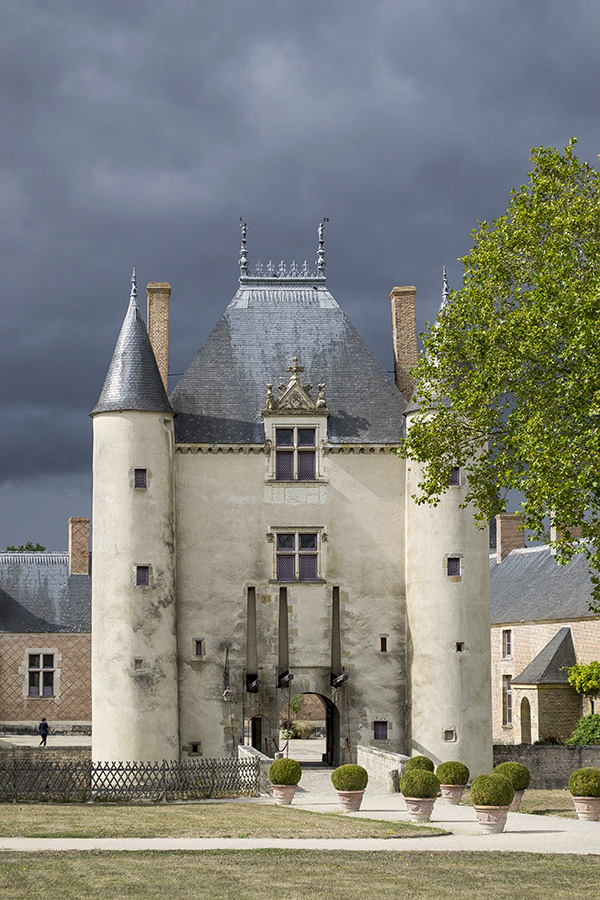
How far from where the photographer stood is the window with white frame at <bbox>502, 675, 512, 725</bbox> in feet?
145

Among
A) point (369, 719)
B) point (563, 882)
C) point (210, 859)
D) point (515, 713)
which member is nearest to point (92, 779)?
point (369, 719)

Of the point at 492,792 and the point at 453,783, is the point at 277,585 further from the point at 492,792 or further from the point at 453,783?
the point at 492,792

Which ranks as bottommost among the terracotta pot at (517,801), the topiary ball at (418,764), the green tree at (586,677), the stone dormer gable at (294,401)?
the terracotta pot at (517,801)

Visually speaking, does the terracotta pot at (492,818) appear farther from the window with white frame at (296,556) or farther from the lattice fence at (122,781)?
the window with white frame at (296,556)

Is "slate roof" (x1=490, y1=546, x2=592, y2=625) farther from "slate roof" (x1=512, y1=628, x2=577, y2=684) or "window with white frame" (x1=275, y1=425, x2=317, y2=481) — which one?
"window with white frame" (x1=275, y1=425, x2=317, y2=481)

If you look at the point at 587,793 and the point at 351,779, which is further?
the point at 351,779

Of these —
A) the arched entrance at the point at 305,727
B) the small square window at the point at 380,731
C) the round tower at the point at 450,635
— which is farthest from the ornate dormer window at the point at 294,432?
the arched entrance at the point at 305,727

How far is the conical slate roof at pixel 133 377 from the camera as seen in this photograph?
30422 mm

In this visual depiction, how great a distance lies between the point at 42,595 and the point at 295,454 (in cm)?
1667

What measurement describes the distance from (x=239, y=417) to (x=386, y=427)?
13.5ft

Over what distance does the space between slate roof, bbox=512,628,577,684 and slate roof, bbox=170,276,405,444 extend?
40.1 feet

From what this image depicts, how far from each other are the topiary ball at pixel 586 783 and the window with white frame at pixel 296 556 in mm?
11708

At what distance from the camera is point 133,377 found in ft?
101

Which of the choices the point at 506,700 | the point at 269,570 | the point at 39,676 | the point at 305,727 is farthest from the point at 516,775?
the point at 305,727
